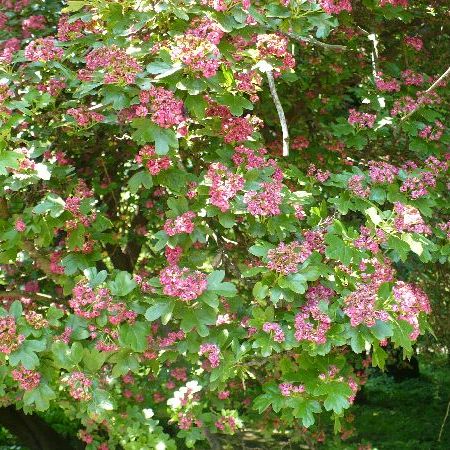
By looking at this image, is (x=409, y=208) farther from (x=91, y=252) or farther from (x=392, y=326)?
(x=91, y=252)

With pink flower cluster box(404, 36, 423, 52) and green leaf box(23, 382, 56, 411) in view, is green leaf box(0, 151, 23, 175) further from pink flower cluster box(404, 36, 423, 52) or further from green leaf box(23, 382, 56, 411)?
pink flower cluster box(404, 36, 423, 52)

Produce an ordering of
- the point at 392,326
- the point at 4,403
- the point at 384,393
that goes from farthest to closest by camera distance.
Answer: the point at 384,393 → the point at 4,403 → the point at 392,326

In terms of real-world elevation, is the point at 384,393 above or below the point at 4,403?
below

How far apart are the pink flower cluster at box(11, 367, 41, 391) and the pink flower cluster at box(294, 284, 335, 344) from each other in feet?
3.22

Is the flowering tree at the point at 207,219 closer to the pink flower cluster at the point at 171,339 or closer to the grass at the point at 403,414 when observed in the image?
the pink flower cluster at the point at 171,339

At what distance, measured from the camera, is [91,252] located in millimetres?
2992

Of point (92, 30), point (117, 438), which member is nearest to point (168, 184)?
point (92, 30)

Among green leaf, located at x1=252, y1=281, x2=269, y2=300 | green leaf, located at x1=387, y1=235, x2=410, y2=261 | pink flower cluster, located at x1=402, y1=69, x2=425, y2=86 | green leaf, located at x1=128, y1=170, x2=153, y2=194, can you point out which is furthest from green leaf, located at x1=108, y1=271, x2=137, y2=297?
pink flower cluster, located at x1=402, y1=69, x2=425, y2=86

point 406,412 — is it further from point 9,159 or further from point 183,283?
point 9,159

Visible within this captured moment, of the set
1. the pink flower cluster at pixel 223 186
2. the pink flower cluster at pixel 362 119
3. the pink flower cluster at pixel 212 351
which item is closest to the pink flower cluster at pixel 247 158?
the pink flower cluster at pixel 223 186

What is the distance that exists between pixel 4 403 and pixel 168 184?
6.35 ft

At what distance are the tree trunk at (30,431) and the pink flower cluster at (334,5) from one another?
419cm

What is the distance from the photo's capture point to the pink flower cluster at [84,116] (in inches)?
111

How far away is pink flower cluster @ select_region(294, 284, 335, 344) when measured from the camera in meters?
2.47
